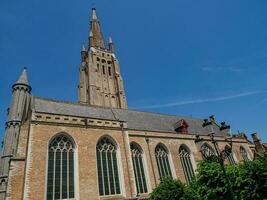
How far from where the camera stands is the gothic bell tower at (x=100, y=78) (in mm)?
50438

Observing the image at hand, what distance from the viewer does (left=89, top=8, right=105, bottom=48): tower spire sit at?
6126 centimetres

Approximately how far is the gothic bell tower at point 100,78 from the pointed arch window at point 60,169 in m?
29.6

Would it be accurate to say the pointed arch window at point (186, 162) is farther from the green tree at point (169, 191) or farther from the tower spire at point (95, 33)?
the tower spire at point (95, 33)

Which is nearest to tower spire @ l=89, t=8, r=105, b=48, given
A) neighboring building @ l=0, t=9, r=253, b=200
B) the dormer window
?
neighboring building @ l=0, t=9, r=253, b=200

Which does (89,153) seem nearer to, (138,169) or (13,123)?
(138,169)

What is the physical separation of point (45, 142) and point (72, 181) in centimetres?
384

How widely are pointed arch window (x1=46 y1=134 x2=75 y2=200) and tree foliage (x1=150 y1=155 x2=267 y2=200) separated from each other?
7048 mm

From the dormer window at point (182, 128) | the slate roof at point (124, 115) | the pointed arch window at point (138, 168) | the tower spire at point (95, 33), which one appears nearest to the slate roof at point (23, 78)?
the slate roof at point (124, 115)

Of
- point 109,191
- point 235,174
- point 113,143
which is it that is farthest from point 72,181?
point 235,174

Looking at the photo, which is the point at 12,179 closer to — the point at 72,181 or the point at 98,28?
the point at 72,181

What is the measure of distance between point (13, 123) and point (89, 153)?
2133cm

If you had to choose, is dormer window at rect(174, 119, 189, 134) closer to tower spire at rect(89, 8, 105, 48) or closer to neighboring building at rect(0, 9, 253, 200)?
neighboring building at rect(0, 9, 253, 200)

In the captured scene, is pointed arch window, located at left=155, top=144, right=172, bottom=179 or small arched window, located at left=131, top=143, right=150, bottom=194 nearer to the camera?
small arched window, located at left=131, top=143, right=150, bottom=194

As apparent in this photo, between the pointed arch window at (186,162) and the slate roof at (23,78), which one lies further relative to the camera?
the slate roof at (23,78)
